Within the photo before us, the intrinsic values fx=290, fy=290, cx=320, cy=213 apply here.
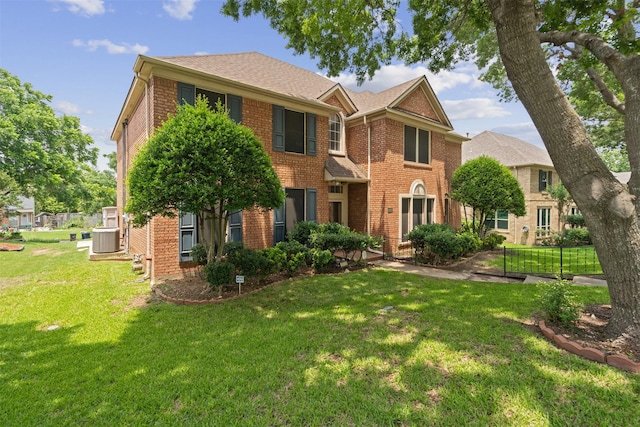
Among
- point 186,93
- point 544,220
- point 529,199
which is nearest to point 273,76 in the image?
point 186,93

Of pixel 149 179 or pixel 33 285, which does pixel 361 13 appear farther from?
pixel 33 285

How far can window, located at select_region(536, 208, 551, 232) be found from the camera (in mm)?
23047

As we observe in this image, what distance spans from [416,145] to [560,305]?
11.0 meters

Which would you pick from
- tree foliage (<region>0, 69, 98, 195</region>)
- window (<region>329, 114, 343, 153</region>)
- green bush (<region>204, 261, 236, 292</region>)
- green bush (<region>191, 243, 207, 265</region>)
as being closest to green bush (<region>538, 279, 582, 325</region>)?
green bush (<region>204, 261, 236, 292</region>)

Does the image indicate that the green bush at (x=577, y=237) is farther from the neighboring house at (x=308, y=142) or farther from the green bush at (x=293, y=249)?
the green bush at (x=293, y=249)

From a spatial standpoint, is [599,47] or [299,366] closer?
[299,366]

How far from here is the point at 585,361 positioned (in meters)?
3.96

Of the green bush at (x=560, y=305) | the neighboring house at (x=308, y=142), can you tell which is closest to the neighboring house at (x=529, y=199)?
the neighboring house at (x=308, y=142)

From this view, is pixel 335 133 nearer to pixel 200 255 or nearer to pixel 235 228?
pixel 235 228

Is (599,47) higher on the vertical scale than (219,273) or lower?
higher

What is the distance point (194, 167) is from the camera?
6.45 m

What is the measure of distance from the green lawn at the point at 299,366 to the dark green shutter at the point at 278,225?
3995mm

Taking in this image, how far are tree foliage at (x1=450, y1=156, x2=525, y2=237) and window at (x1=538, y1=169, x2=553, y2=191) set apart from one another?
11.5 metres

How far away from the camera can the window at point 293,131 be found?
1091 centimetres
